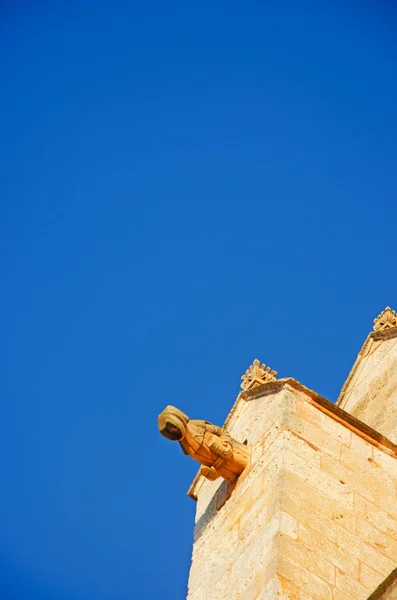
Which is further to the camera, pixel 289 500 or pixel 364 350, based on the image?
pixel 364 350

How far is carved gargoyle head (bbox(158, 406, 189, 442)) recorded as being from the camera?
9805 mm

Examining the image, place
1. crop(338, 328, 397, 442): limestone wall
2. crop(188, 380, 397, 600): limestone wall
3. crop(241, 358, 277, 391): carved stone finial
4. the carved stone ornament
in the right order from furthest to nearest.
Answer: crop(338, 328, 397, 442): limestone wall → crop(241, 358, 277, 391): carved stone finial → the carved stone ornament → crop(188, 380, 397, 600): limestone wall

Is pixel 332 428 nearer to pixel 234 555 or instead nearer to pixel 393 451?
pixel 393 451

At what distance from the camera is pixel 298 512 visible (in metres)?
8.67

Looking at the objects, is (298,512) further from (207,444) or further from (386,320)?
(386,320)

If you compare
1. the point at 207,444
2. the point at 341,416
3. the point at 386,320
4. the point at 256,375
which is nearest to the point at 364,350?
the point at 386,320

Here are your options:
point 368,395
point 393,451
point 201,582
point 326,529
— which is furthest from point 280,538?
point 368,395

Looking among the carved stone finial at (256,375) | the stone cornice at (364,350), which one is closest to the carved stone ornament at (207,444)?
the carved stone finial at (256,375)

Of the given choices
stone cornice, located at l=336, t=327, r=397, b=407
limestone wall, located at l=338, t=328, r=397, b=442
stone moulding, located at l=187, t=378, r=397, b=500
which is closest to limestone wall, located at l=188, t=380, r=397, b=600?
stone moulding, located at l=187, t=378, r=397, b=500

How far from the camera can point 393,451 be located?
10.0 metres

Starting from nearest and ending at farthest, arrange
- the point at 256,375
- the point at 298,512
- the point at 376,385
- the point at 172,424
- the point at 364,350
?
1. the point at 298,512
2. the point at 172,424
3. the point at 256,375
4. the point at 376,385
5. the point at 364,350

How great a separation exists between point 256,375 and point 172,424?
1.64 metres

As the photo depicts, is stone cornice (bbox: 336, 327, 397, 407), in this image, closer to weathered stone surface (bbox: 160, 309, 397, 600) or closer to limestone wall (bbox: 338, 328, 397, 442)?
limestone wall (bbox: 338, 328, 397, 442)

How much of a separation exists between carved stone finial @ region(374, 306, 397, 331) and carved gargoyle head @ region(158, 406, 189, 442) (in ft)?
14.3
